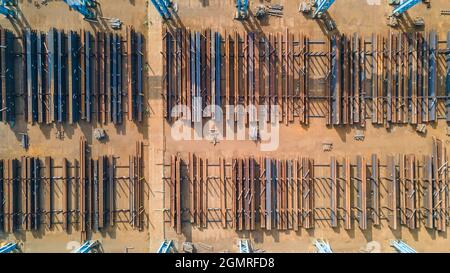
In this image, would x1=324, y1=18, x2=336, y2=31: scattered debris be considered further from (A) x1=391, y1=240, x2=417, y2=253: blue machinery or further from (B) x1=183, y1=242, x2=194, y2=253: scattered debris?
(B) x1=183, y1=242, x2=194, y2=253: scattered debris

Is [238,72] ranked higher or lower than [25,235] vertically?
higher

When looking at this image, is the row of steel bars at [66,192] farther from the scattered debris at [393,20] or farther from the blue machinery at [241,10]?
the scattered debris at [393,20]

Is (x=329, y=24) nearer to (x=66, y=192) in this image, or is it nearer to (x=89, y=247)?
(x=66, y=192)

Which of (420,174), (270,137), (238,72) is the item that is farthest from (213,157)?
(420,174)

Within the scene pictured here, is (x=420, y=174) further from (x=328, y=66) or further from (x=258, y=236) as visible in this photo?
(x=258, y=236)

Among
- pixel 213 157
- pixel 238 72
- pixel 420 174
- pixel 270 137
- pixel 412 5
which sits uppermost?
pixel 412 5

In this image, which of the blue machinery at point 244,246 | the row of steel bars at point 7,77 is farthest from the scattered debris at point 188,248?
the row of steel bars at point 7,77

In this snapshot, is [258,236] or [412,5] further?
[258,236]
